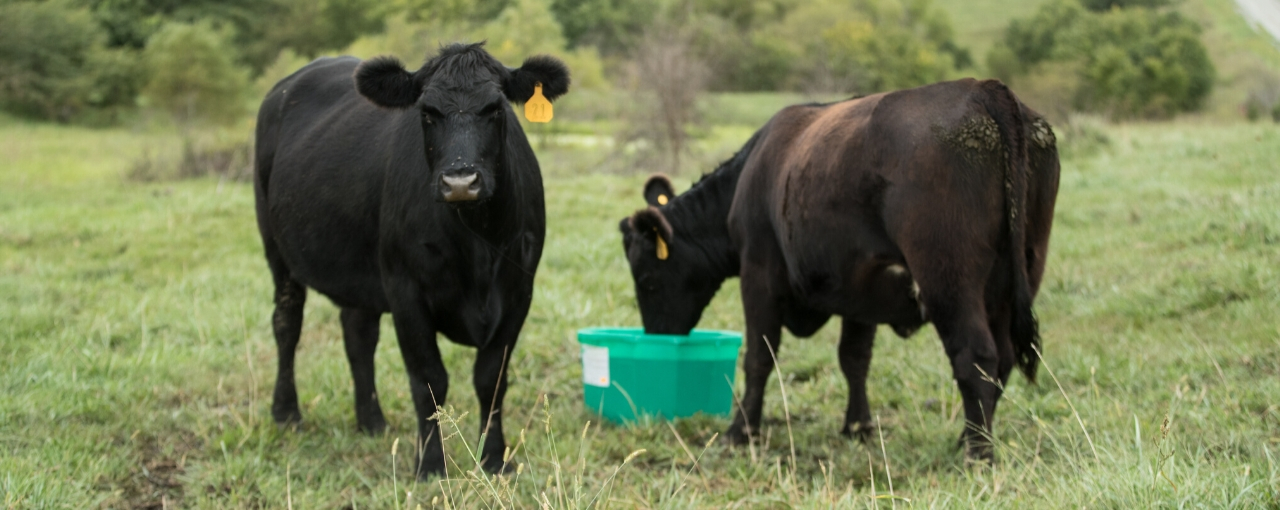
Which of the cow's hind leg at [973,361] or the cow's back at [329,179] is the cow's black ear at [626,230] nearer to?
the cow's back at [329,179]

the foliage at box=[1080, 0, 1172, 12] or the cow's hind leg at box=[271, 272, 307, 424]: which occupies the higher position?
the cow's hind leg at box=[271, 272, 307, 424]

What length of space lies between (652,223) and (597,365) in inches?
40.3

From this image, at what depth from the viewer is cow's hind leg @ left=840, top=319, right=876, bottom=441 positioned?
5555 millimetres

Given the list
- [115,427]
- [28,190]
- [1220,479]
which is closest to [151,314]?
[115,427]

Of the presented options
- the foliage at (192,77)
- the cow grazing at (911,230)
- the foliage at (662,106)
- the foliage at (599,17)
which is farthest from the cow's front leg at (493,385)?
the foliage at (599,17)

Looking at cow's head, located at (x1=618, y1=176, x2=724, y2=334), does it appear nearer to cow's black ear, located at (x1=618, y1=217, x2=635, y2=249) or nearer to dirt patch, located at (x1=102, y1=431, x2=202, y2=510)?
cow's black ear, located at (x1=618, y1=217, x2=635, y2=249)

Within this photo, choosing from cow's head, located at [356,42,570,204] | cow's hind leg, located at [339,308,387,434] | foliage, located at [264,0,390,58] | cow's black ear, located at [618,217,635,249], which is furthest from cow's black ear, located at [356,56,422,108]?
foliage, located at [264,0,390,58]

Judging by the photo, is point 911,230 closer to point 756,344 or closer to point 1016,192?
point 1016,192

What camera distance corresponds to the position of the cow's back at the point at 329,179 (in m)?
5.08

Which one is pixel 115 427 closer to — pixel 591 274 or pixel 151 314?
pixel 151 314

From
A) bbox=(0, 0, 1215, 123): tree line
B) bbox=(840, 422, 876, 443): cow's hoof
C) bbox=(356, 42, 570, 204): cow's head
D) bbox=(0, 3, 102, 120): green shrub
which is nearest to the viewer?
bbox=(356, 42, 570, 204): cow's head

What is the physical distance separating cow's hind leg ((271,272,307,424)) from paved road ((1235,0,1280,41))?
70635 mm

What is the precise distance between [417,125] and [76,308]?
4.34 meters

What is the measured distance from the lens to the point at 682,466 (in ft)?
16.4
